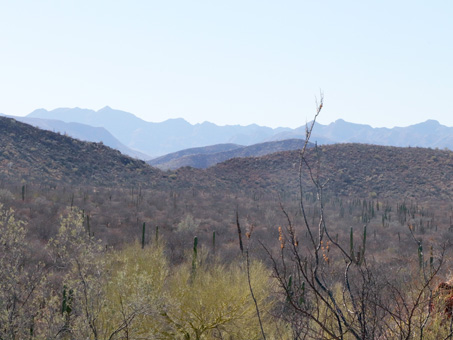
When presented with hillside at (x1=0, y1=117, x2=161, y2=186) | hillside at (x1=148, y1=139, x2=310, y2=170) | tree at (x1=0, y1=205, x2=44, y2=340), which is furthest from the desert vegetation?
hillside at (x1=148, y1=139, x2=310, y2=170)

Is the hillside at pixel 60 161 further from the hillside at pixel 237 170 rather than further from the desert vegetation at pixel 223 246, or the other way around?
the desert vegetation at pixel 223 246

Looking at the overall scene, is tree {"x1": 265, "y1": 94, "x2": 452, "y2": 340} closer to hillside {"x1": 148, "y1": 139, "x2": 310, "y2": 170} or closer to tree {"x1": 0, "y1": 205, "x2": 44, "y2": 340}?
tree {"x1": 0, "y1": 205, "x2": 44, "y2": 340}

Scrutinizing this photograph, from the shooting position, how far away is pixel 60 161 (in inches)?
2004

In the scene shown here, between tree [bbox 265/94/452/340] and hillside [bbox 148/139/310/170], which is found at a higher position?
tree [bbox 265/94/452/340]

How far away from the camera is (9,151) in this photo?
156ft

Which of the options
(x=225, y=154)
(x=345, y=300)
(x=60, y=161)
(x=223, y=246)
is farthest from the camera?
(x=225, y=154)

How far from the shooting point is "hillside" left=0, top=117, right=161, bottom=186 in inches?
1796

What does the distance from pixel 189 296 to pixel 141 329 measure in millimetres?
1539

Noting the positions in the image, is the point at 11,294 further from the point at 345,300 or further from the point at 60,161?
the point at 60,161

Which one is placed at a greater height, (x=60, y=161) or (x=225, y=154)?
(x=60, y=161)

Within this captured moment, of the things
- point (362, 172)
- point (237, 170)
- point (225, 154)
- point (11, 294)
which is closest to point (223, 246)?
point (11, 294)

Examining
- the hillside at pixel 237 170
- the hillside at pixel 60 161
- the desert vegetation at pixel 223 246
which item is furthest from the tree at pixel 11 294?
the hillside at pixel 60 161

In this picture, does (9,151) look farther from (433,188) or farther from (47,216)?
(433,188)

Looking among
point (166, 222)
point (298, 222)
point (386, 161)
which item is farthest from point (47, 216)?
point (386, 161)
